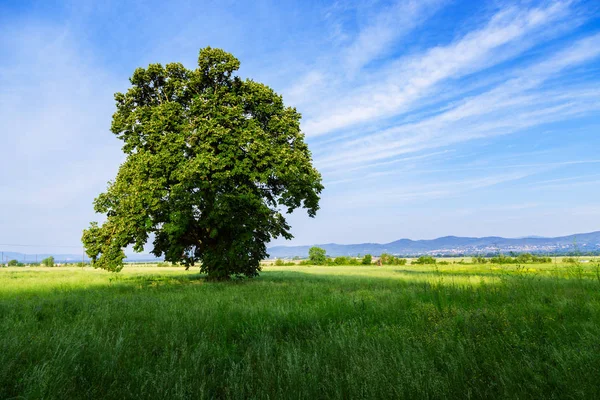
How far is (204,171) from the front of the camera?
1994cm

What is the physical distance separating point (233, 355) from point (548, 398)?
4.64 metres

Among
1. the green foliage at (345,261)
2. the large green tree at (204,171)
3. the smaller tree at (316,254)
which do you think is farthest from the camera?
the smaller tree at (316,254)

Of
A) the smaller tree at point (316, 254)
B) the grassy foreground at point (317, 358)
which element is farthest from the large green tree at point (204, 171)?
the smaller tree at point (316, 254)

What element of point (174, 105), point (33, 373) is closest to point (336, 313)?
point (33, 373)

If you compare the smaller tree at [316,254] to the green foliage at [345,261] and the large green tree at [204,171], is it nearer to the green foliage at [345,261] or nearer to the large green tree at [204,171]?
the green foliage at [345,261]

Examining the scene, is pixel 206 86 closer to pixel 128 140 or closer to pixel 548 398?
pixel 128 140

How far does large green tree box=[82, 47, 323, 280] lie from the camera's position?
20.4 metres

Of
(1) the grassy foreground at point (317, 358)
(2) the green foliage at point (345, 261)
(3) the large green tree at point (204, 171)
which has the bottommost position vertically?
(2) the green foliage at point (345, 261)

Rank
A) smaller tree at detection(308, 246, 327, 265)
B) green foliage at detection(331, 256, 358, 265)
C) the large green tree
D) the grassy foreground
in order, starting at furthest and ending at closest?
1. smaller tree at detection(308, 246, 327, 265)
2. green foliage at detection(331, 256, 358, 265)
3. the large green tree
4. the grassy foreground

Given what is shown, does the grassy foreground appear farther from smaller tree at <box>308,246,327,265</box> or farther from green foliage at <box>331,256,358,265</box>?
smaller tree at <box>308,246,327,265</box>

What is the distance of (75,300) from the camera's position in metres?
12.9

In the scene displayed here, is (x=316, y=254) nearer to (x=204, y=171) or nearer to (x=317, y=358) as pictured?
(x=204, y=171)

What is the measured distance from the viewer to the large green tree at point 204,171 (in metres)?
20.4

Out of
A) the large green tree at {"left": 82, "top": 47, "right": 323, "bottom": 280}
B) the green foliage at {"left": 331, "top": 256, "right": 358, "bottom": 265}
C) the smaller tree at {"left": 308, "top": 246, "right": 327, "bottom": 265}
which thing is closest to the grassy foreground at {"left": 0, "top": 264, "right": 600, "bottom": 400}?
the large green tree at {"left": 82, "top": 47, "right": 323, "bottom": 280}
